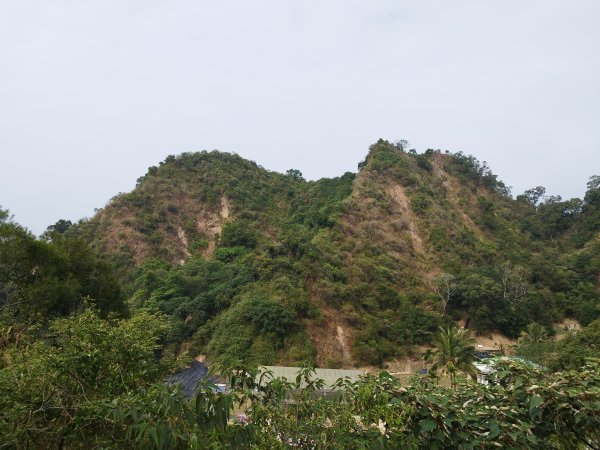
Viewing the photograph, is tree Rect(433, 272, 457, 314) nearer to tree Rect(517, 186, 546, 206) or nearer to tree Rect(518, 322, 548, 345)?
tree Rect(518, 322, 548, 345)

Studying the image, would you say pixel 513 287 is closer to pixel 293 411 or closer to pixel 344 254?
pixel 344 254

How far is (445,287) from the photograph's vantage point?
3102 centimetres

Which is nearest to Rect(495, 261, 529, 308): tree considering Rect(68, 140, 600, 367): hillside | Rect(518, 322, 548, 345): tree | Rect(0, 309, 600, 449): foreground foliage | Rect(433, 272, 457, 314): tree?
Rect(68, 140, 600, 367): hillside

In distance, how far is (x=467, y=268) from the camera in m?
34.0

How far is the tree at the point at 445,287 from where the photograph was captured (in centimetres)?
3078

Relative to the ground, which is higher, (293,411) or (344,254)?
(344,254)

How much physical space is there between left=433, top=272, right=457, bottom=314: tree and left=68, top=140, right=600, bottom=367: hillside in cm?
15

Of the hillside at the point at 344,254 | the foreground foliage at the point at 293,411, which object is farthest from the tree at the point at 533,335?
the foreground foliage at the point at 293,411

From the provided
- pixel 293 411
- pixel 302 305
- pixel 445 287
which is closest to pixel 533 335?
pixel 445 287

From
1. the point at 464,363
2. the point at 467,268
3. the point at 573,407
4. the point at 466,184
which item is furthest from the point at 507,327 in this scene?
the point at 573,407

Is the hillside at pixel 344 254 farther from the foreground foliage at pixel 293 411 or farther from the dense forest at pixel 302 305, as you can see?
the foreground foliage at pixel 293 411

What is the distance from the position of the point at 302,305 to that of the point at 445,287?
38.4 ft

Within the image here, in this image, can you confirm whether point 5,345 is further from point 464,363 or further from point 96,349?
point 464,363

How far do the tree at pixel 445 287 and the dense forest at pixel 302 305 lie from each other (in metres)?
0.17
